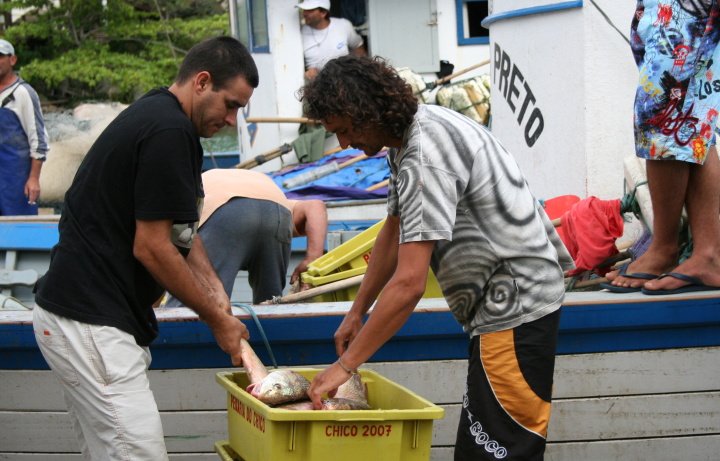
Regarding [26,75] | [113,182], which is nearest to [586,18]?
[113,182]

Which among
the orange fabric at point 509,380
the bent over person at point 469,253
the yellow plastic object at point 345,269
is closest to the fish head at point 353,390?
the bent over person at point 469,253

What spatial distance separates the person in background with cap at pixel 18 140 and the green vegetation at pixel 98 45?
1021 cm

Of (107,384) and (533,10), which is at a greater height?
(533,10)

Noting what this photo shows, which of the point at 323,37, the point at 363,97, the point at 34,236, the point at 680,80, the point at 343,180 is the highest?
the point at 363,97

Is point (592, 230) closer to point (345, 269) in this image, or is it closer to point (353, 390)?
point (345, 269)

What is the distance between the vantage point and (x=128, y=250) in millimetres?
3602

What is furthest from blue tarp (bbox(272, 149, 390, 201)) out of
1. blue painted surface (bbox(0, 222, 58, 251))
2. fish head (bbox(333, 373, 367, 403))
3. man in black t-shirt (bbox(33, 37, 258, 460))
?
man in black t-shirt (bbox(33, 37, 258, 460))

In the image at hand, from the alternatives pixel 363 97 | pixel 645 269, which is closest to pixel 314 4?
pixel 645 269

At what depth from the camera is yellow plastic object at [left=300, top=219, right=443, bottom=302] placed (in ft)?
17.1

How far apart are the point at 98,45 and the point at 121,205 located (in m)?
18.4

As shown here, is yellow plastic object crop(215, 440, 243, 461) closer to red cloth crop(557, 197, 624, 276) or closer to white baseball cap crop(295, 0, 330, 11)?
red cloth crop(557, 197, 624, 276)

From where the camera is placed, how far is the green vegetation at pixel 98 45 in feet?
66.1

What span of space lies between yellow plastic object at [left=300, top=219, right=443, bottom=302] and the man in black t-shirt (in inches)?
60.4

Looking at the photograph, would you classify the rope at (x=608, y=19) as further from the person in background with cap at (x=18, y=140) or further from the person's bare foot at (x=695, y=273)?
the person in background with cap at (x=18, y=140)
